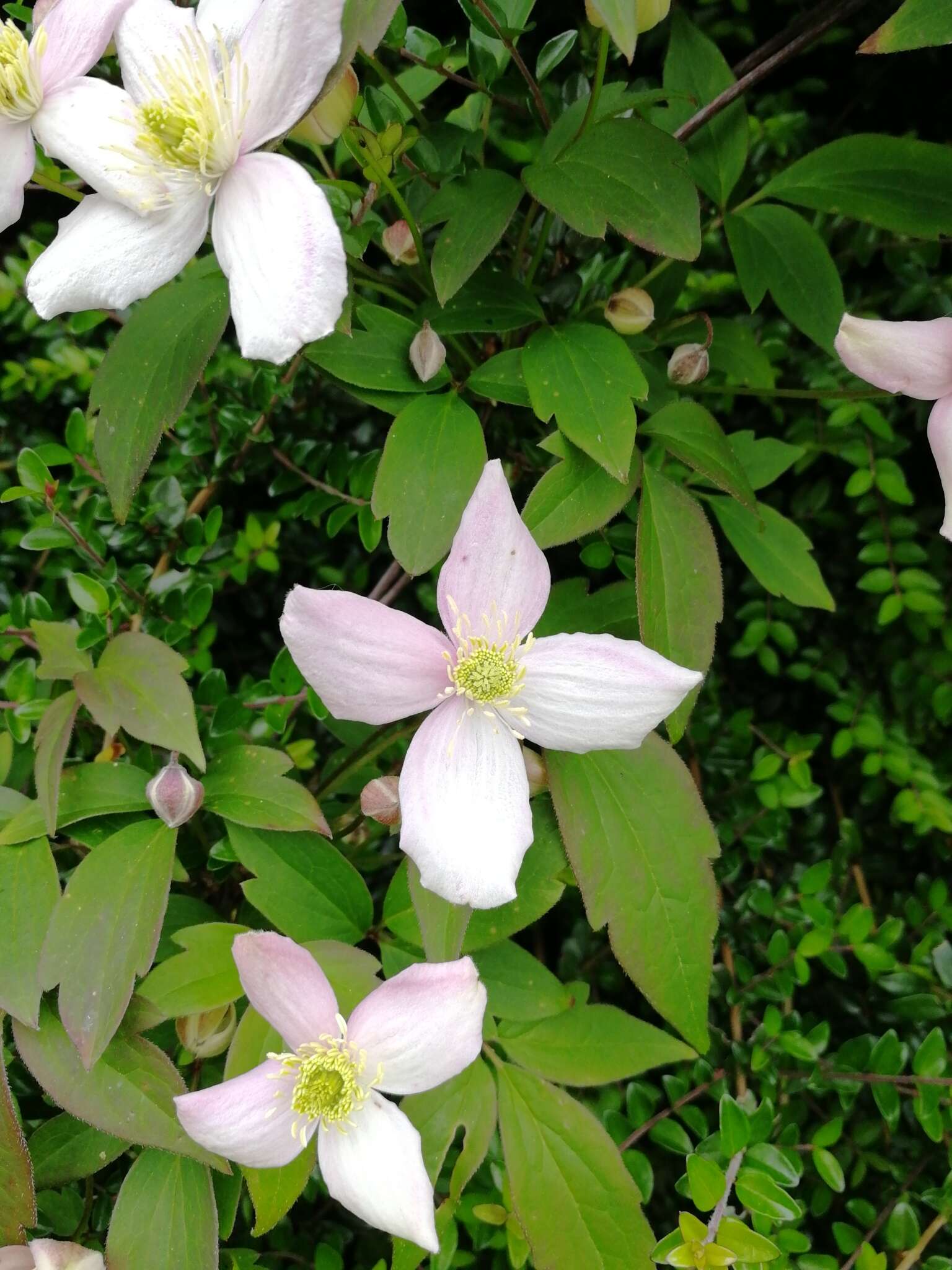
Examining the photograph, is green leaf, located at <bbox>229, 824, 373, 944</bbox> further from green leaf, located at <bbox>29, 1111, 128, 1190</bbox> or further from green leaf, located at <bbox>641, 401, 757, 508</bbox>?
green leaf, located at <bbox>641, 401, 757, 508</bbox>

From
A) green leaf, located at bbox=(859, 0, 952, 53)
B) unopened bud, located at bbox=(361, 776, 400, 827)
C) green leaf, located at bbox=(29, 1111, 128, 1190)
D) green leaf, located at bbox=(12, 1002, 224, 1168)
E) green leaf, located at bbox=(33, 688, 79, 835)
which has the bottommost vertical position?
green leaf, located at bbox=(29, 1111, 128, 1190)

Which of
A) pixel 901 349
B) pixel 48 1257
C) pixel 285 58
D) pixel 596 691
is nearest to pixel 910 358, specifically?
pixel 901 349

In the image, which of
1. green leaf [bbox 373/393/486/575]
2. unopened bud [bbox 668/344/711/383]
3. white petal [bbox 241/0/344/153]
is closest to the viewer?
white petal [bbox 241/0/344/153]

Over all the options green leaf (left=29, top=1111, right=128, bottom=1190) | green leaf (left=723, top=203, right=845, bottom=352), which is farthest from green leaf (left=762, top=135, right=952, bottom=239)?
green leaf (left=29, top=1111, right=128, bottom=1190)

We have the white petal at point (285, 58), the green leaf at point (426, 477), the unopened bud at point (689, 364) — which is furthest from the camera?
the unopened bud at point (689, 364)

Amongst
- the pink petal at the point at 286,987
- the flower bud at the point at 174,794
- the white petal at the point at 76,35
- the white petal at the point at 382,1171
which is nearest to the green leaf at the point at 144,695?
the flower bud at the point at 174,794

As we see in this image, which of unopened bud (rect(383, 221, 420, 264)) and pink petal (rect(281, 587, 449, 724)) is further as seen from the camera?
unopened bud (rect(383, 221, 420, 264))

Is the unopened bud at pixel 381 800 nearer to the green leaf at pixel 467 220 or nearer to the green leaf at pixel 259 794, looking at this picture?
the green leaf at pixel 259 794
